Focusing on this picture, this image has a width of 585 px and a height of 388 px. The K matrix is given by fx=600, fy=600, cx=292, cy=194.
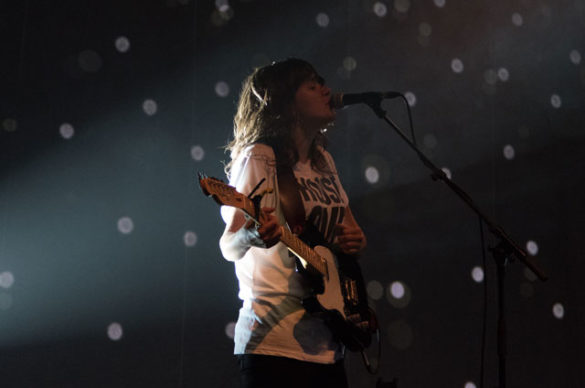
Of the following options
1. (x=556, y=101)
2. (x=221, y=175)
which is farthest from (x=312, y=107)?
(x=556, y=101)

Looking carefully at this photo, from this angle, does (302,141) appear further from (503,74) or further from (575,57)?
(575,57)

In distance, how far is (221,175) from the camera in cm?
220

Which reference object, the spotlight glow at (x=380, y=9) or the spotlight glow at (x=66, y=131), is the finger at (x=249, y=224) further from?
the spotlight glow at (x=380, y=9)

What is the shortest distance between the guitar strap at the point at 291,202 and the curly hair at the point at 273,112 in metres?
0.08

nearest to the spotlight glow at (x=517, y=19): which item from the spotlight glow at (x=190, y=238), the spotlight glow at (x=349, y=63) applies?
the spotlight glow at (x=349, y=63)

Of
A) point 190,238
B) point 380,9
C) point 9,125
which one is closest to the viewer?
point 9,125

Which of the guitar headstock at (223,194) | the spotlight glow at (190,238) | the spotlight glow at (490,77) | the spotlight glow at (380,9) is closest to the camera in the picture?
the guitar headstock at (223,194)

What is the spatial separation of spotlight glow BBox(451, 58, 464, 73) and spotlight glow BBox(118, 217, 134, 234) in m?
1.82

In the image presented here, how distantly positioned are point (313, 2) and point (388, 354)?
1.56m

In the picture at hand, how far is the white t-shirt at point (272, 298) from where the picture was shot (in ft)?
4.58

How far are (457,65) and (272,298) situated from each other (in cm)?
204

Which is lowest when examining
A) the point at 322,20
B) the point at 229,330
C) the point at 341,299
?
the point at 229,330

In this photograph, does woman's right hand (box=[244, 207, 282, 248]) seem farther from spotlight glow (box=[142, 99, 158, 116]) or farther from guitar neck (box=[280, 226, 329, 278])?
spotlight glow (box=[142, 99, 158, 116])

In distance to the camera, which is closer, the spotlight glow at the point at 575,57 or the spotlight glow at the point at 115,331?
the spotlight glow at the point at 115,331
